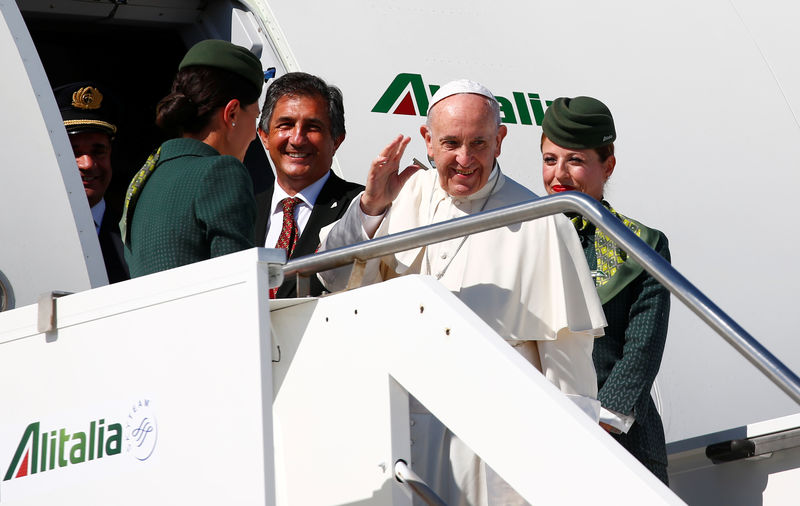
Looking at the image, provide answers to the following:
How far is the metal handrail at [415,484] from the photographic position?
2281mm

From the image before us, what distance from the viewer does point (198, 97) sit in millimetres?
2938

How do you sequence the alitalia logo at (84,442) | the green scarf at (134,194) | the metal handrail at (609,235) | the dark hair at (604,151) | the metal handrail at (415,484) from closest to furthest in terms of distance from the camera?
1. the metal handrail at (609,235)
2. the metal handrail at (415,484)
3. the alitalia logo at (84,442)
4. the green scarf at (134,194)
5. the dark hair at (604,151)

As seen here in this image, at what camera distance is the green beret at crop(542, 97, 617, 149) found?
3.57 metres

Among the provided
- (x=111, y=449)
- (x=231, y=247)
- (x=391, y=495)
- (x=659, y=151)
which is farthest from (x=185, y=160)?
(x=659, y=151)

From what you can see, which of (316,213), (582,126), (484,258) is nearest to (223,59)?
(316,213)

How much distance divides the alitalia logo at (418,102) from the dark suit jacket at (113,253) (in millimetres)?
1095

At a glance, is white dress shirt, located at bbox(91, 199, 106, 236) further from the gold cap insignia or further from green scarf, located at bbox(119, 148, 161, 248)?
green scarf, located at bbox(119, 148, 161, 248)

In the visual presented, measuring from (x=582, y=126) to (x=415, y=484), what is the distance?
1653 millimetres

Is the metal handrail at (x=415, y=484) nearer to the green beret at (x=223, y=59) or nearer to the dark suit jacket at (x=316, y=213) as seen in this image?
the dark suit jacket at (x=316, y=213)

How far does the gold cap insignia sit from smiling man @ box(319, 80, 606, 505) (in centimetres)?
150

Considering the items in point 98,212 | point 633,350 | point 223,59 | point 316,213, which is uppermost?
point 223,59

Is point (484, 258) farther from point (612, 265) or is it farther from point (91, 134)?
point (91, 134)

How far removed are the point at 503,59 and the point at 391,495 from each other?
2.78m

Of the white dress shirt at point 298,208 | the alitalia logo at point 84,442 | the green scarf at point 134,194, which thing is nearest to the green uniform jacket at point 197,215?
the green scarf at point 134,194
